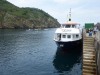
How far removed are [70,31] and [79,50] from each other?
19.7 feet

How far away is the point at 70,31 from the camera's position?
49031 millimetres

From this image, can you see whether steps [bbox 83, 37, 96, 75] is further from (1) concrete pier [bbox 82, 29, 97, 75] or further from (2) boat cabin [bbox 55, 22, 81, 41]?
(2) boat cabin [bbox 55, 22, 81, 41]

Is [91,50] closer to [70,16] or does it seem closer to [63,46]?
[63,46]

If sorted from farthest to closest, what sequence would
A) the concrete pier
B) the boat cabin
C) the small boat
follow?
the boat cabin → the small boat → the concrete pier

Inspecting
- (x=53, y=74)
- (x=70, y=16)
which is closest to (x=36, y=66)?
(x=53, y=74)

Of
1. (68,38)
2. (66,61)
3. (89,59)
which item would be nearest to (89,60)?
(89,59)

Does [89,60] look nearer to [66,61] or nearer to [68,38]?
[66,61]

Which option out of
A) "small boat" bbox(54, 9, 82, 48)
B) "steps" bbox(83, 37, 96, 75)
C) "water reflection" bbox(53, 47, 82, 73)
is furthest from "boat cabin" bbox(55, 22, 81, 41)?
"steps" bbox(83, 37, 96, 75)

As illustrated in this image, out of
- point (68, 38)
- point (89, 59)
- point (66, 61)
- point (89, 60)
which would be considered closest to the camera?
point (89, 60)

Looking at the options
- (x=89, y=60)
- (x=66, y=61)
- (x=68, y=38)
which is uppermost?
(x=68, y=38)

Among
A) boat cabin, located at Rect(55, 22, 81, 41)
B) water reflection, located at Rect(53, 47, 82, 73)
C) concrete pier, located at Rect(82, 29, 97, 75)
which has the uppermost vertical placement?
boat cabin, located at Rect(55, 22, 81, 41)

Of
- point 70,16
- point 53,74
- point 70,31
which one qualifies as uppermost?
point 70,16

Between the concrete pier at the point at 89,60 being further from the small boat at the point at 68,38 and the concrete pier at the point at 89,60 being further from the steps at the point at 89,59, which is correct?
the small boat at the point at 68,38

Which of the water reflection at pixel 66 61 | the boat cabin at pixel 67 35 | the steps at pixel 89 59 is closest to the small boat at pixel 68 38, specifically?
the boat cabin at pixel 67 35
